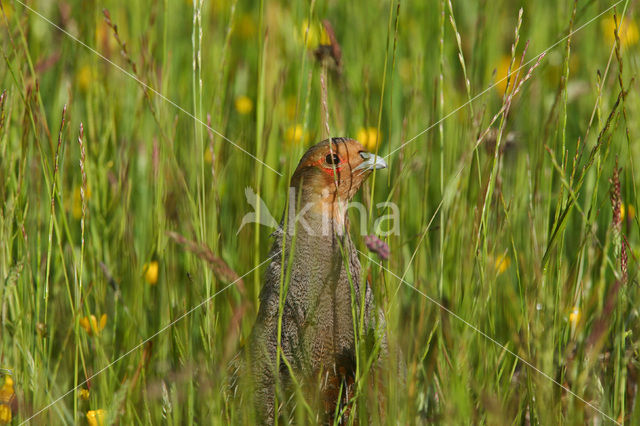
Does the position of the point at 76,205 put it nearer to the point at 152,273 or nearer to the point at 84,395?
the point at 152,273

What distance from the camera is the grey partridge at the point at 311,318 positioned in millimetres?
2012

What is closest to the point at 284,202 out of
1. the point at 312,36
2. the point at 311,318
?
the point at 311,318

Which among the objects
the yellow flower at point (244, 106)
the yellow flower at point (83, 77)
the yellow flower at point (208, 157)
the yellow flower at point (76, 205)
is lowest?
the yellow flower at point (76, 205)

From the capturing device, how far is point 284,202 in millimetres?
2713

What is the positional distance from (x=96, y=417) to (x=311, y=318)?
0.60 meters

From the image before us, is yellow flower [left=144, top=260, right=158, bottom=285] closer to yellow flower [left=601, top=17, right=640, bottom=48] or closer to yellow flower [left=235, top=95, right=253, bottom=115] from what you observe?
yellow flower [left=235, top=95, right=253, bottom=115]

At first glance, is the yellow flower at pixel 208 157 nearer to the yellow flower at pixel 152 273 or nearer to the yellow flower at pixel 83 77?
the yellow flower at pixel 152 273

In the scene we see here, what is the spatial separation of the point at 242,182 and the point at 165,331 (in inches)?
25.8

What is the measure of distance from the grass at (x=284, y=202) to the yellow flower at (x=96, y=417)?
0.16ft

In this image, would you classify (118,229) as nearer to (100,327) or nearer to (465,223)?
(100,327)

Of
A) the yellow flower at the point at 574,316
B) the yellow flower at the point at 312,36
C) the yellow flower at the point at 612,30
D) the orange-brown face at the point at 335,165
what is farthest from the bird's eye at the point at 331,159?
the yellow flower at the point at 612,30

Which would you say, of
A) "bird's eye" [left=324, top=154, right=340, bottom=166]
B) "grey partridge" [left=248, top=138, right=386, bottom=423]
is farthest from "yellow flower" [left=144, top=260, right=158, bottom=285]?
"bird's eye" [left=324, top=154, right=340, bottom=166]

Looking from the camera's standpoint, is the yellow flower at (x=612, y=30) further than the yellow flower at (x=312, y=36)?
Yes

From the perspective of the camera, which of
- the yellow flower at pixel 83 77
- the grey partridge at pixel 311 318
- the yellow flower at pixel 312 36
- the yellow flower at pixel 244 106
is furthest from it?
the yellow flower at pixel 83 77
